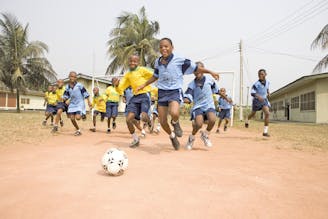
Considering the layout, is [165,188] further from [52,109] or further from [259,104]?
[52,109]

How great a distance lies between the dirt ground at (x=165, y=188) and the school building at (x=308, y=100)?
713 inches

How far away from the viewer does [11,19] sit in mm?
28469

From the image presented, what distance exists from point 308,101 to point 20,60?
91.7ft

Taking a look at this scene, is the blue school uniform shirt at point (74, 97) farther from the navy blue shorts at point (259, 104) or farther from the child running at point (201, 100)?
the navy blue shorts at point (259, 104)

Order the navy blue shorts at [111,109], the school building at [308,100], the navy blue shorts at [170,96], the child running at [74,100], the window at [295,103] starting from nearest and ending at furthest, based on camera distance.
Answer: the navy blue shorts at [170,96]
the child running at [74,100]
the navy blue shorts at [111,109]
the school building at [308,100]
the window at [295,103]

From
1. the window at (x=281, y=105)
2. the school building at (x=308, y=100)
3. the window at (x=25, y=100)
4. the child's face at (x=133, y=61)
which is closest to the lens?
the child's face at (x=133, y=61)

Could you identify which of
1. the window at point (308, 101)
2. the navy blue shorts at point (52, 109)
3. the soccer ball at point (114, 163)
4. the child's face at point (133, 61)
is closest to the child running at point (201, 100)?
the child's face at point (133, 61)

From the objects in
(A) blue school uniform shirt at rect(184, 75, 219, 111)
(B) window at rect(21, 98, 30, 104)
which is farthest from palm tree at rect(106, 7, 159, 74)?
(B) window at rect(21, 98, 30, 104)

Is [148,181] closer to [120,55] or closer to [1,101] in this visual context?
[120,55]

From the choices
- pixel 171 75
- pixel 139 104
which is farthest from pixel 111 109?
pixel 171 75

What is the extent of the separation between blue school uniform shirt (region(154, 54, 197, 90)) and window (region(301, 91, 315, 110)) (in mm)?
19550

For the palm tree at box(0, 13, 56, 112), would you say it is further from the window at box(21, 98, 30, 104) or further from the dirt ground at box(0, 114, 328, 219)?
the dirt ground at box(0, 114, 328, 219)

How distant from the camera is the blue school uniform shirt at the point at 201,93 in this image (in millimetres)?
5621

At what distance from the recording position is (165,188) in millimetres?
2650
